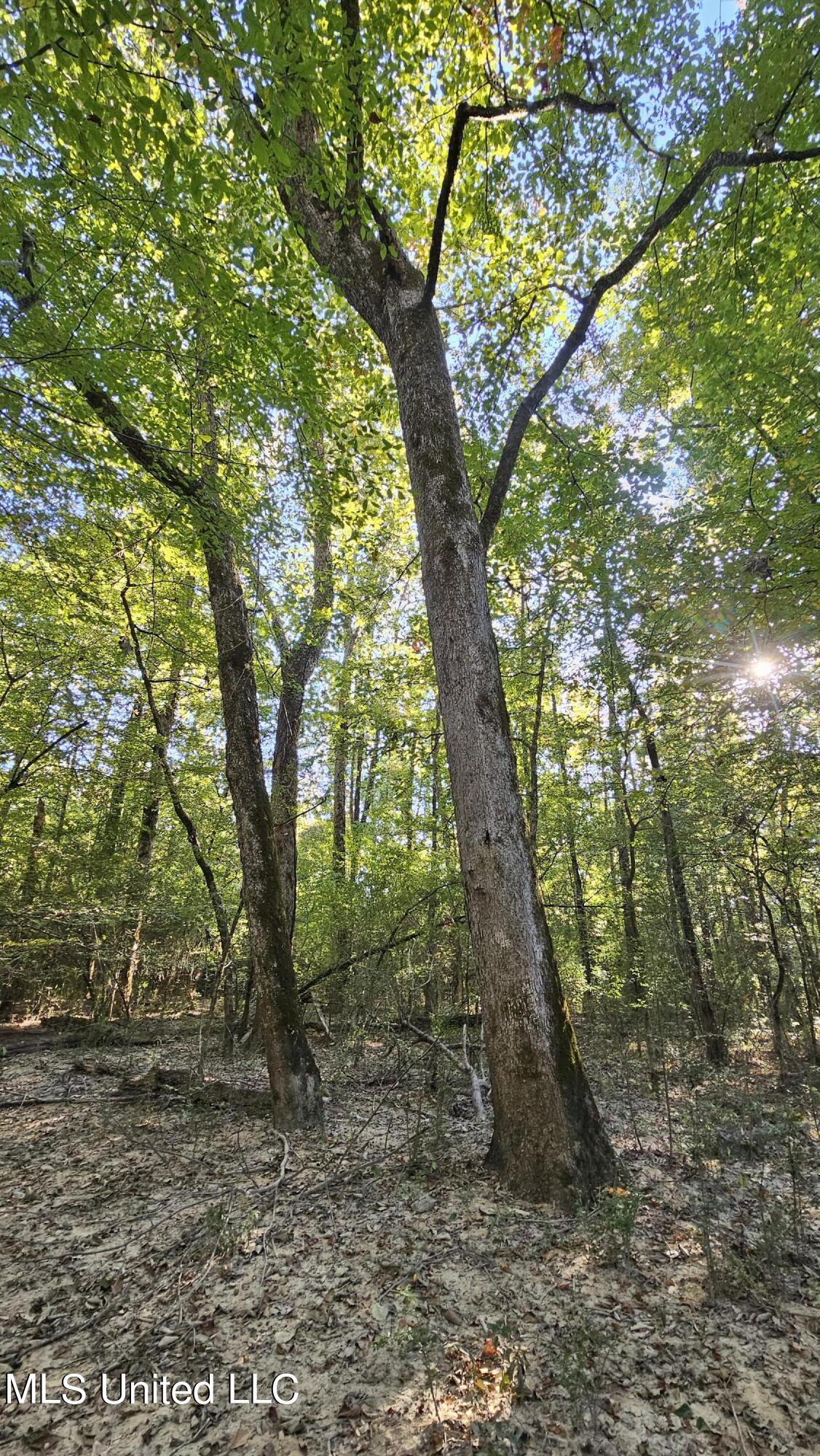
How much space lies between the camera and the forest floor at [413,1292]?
1.92 meters

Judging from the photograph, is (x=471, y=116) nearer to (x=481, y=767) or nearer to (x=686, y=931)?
(x=481, y=767)

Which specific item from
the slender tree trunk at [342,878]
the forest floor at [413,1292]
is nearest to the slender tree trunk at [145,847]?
the slender tree trunk at [342,878]

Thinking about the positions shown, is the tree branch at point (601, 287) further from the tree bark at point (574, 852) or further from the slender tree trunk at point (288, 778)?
the tree bark at point (574, 852)

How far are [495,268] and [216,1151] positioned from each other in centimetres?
872

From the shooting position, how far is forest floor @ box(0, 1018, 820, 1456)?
6.31 feet

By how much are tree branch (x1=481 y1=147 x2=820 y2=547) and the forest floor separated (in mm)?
4317

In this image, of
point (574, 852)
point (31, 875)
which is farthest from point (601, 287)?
point (31, 875)

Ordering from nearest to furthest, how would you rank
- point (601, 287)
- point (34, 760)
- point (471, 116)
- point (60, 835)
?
point (471, 116) → point (601, 287) → point (34, 760) → point (60, 835)

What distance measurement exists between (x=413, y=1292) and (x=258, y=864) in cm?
303

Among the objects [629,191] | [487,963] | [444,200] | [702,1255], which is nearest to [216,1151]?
[487,963]

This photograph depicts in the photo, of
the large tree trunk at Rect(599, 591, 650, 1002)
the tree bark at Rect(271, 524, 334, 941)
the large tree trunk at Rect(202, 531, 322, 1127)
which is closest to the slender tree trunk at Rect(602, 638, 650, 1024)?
the large tree trunk at Rect(599, 591, 650, 1002)

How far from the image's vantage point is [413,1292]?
8.48ft

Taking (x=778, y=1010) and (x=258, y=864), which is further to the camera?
(x=778, y=1010)

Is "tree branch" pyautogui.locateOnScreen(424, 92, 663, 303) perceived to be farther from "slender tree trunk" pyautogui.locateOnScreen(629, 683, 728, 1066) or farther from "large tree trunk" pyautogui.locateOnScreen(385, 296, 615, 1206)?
"slender tree trunk" pyautogui.locateOnScreen(629, 683, 728, 1066)
